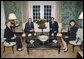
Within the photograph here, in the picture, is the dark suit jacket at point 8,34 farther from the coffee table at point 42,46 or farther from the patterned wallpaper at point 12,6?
the patterned wallpaper at point 12,6

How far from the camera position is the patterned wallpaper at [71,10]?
8.62 meters

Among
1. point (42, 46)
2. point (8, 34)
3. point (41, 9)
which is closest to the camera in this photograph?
point (42, 46)

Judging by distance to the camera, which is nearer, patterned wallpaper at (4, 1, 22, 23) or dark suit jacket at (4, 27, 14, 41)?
dark suit jacket at (4, 27, 14, 41)

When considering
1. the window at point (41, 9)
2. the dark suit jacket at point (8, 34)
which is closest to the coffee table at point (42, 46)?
the dark suit jacket at point (8, 34)

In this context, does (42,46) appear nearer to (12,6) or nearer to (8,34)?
(8,34)

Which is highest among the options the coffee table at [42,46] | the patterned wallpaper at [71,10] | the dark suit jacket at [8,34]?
the patterned wallpaper at [71,10]

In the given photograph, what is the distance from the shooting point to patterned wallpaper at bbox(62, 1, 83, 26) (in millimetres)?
8617

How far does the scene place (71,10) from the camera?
8.78 m

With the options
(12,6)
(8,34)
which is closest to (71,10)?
(12,6)

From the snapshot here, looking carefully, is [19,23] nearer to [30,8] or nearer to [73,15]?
[30,8]

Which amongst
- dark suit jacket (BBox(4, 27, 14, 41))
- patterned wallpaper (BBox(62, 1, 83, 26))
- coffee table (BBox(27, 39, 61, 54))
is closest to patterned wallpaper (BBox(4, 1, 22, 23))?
patterned wallpaper (BBox(62, 1, 83, 26))

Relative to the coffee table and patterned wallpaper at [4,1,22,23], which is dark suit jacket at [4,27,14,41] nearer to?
the coffee table

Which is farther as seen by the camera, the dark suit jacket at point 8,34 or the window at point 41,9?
the window at point 41,9

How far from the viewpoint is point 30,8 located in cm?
880
